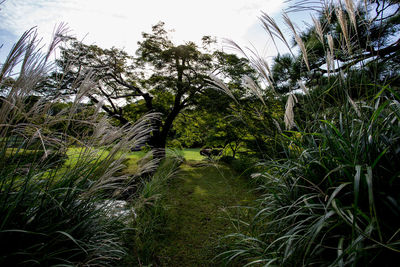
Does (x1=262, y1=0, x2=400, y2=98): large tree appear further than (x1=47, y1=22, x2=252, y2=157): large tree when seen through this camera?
No

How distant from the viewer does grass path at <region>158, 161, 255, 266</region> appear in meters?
1.81

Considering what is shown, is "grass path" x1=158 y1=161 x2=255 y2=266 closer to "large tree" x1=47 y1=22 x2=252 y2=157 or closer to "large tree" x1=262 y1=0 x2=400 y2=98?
"large tree" x1=262 y1=0 x2=400 y2=98

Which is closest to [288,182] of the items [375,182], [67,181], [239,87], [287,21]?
[375,182]

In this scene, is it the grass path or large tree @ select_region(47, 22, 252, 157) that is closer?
the grass path

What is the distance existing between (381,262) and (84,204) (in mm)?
1730

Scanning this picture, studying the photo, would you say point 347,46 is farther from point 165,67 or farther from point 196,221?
point 165,67

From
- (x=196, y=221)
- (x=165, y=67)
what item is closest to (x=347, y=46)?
(x=196, y=221)

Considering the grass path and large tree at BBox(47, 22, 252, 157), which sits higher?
large tree at BBox(47, 22, 252, 157)

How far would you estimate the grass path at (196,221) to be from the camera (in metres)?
1.81

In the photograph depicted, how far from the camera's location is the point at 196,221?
2.52m

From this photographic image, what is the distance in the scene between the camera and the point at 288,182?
1.56m

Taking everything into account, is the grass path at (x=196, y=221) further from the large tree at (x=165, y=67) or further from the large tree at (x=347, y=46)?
the large tree at (x=165, y=67)

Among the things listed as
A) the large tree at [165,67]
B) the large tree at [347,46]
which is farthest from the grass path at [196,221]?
the large tree at [165,67]

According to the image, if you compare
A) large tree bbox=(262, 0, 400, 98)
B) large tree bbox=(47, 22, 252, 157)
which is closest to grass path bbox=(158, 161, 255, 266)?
large tree bbox=(262, 0, 400, 98)
